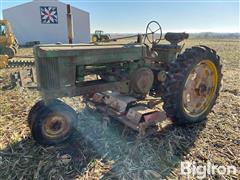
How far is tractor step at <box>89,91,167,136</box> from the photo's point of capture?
361 cm

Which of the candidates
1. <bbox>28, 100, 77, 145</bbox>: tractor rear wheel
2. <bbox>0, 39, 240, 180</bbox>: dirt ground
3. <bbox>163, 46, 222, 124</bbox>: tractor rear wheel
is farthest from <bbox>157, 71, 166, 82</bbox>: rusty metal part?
<bbox>28, 100, 77, 145</bbox>: tractor rear wheel

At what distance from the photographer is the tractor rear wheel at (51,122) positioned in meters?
3.33

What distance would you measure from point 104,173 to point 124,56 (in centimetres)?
188

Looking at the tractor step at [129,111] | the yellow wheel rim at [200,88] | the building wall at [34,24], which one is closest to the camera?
the tractor step at [129,111]

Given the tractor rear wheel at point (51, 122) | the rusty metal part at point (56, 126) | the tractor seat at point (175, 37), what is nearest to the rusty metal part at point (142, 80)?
the tractor seat at point (175, 37)

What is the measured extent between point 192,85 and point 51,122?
8.22ft

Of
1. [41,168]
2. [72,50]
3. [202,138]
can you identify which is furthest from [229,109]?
[41,168]

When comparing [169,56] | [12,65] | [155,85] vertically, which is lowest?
[12,65]

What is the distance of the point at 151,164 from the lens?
3.18 meters

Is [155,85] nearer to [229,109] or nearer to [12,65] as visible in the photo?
[229,109]

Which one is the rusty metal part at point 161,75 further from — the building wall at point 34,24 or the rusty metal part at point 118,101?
the building wall at point 34,24

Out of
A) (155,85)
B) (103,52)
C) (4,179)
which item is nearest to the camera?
(4,179)

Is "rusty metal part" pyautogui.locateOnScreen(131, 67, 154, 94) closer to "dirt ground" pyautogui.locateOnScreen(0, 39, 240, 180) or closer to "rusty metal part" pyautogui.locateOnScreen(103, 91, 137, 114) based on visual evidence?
"rusty metal part" pyautogui.locateOnScreen(103, 91, 137, 114)

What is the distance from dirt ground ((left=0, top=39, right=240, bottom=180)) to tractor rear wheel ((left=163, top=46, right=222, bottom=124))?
0.28 metres
